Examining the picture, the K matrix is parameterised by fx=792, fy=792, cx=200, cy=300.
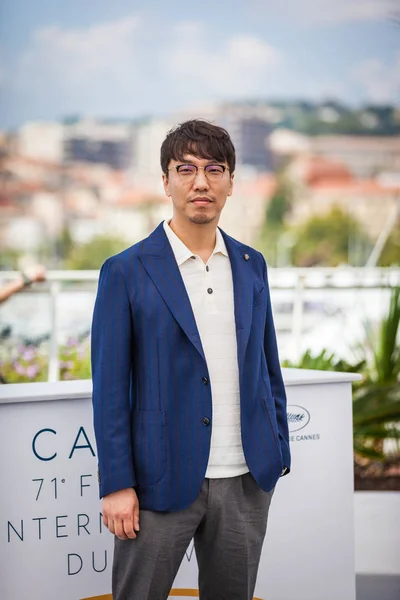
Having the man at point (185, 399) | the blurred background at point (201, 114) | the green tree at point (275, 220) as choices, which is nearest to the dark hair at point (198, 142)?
the man at point (185, 399)

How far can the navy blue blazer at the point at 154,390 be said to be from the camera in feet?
5.07

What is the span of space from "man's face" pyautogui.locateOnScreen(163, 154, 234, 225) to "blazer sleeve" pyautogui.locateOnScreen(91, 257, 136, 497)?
196mm

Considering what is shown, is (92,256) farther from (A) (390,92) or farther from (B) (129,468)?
(B) (129,468)

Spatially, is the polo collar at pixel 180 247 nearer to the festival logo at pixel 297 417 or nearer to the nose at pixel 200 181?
the nose at pixel 200 181

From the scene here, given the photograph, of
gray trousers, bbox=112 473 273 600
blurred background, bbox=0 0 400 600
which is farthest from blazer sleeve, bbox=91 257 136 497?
blurred background, bbox=0 0 400 600

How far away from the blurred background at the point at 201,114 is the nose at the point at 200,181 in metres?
48.6

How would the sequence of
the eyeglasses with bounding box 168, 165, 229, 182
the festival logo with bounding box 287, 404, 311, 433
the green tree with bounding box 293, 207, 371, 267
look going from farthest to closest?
the green tree with bounding box 293, 207, 371, 267 → the festival logo with bounding box 287, 404, 311, 433 → the eyeglasses with bounding box 168, 165, 229, 182

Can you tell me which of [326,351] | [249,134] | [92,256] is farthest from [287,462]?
[249,134]

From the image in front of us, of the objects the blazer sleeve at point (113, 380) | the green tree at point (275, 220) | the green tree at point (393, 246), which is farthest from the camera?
the green tree at point (275, 220)

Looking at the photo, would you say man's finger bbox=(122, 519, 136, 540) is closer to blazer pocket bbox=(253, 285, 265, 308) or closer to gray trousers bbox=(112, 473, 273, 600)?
gray trousers bbox=(112, 473, 273, 600)

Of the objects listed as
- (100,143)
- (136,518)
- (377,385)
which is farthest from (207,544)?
(100,143)

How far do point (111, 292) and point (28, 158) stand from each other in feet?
176

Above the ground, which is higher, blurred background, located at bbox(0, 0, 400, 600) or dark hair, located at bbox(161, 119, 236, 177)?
blurred background, located at bbox(0, 0, 400, 600)

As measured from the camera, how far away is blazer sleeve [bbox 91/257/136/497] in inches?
60.2
